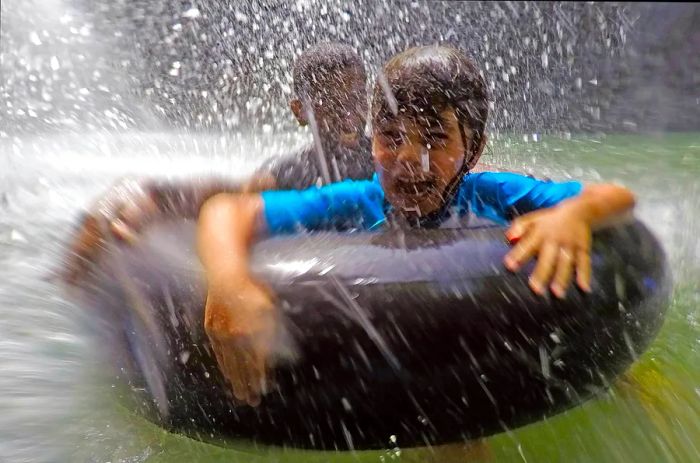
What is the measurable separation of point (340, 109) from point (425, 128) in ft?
2.30

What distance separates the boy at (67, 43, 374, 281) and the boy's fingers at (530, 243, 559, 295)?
1.98 ft

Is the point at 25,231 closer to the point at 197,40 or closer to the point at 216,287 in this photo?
the point at 216,287

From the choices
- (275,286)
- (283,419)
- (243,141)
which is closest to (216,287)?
(275,286)

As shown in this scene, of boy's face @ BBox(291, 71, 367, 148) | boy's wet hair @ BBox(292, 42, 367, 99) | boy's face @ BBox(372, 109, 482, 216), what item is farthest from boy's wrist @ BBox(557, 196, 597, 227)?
boy's wet hair @ BBox(292, 42, 367, 99)

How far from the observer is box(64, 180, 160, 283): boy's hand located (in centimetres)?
132

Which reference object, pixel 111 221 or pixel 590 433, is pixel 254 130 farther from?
pixel 590 433

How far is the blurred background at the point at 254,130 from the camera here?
4.71 feet

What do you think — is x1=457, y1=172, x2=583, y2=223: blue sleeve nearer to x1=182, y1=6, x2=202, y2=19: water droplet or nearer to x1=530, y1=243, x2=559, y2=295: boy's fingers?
x1=530, y1=243, x2=559, y2=295: boy's fingers

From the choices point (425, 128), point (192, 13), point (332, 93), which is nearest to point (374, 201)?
point (425, 128)

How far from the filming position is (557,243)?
3.80 feet

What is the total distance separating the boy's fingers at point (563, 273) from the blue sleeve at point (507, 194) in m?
0.17

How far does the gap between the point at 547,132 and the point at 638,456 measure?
25.3ft

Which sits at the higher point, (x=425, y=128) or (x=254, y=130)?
(x=425, y=128)

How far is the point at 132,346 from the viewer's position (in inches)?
50.2
